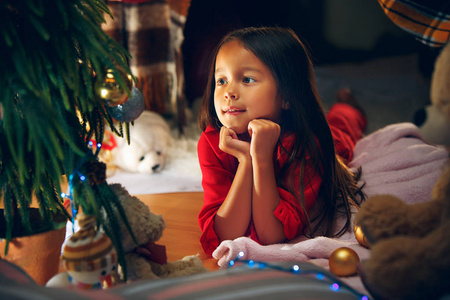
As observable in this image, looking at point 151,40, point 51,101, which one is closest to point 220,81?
point 51,101

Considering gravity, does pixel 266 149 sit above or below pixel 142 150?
above

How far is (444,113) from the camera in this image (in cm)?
54

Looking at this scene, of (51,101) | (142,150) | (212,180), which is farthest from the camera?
(142,150)

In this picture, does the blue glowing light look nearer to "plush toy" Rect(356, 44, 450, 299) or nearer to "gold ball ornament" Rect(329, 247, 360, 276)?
"plush toy" Rect(356, 44, 450, 299)

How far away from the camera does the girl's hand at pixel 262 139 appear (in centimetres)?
89

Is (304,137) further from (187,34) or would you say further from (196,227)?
(187,34)

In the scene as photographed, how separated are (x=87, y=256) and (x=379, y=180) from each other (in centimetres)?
94

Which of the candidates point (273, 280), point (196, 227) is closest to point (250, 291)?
point (273, 280)

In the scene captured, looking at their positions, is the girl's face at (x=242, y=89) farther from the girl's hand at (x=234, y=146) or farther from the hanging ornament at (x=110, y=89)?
the hanging ornament at (x=110, y=89)

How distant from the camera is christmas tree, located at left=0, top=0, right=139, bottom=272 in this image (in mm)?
570

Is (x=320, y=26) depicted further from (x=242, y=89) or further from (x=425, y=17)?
(x=242, y=89)

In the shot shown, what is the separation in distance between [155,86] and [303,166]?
1.13 metres

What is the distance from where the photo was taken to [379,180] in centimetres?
121

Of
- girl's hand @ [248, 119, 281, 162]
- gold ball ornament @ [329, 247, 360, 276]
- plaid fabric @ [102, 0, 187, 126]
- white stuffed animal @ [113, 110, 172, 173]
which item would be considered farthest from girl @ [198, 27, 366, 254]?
plaid fabric @ [102, 0, 187, 126]
